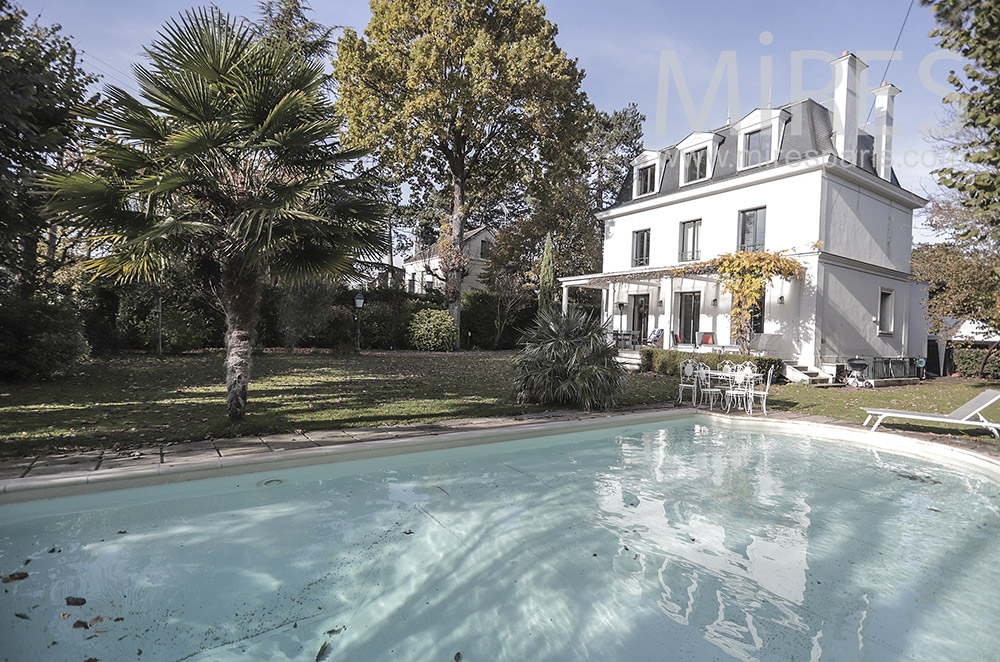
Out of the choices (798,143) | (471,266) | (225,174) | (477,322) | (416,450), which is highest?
(798,143)

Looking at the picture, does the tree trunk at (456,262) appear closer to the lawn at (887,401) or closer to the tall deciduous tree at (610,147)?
the lawn at (887,401)

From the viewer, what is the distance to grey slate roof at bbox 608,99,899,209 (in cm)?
1652

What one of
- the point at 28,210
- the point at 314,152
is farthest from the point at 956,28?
the point at 28,210

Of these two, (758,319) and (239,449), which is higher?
(758,319)

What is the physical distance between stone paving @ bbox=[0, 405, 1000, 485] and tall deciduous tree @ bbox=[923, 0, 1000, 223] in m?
3.54

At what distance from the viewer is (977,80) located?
6324mm

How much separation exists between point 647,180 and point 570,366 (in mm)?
16095

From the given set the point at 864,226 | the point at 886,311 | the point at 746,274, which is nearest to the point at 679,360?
the point at 746,274

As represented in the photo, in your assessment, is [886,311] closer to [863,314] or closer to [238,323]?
[863,314]

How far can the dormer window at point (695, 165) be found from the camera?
19750 mm

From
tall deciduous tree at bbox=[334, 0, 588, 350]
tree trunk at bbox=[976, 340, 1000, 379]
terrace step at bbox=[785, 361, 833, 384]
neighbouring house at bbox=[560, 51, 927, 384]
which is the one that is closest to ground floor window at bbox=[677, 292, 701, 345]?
neighbouring house at bbox=[560, 51, 927, 384]

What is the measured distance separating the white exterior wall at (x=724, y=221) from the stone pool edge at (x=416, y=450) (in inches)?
391

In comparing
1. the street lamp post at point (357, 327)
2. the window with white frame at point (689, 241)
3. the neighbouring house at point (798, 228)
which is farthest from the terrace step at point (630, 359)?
the street lamp post at point (357, 327)

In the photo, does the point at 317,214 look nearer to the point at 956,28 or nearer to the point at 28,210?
the point at 28,210
